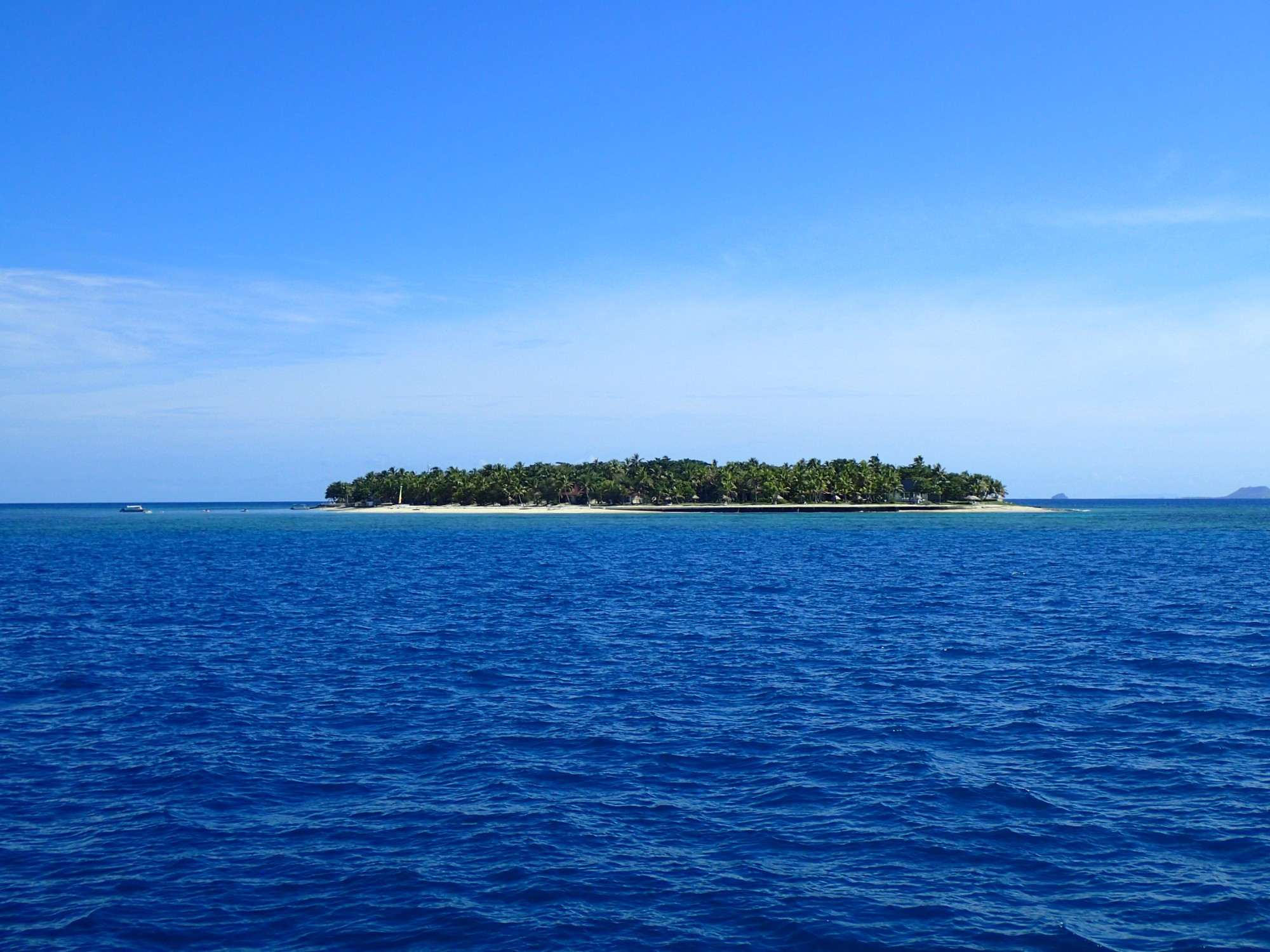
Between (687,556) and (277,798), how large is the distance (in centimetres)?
8349

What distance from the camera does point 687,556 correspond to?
104m

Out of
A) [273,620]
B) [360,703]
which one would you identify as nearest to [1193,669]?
[360,703]

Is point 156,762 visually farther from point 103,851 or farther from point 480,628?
point 480,628

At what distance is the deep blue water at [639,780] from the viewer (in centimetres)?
1570

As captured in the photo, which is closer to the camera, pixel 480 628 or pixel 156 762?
pixel 156 762

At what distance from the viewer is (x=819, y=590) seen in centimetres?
6581

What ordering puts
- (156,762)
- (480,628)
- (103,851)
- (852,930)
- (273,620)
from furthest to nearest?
(273,620)
(480,628)
(156,762)
(103,851)
(852,930)

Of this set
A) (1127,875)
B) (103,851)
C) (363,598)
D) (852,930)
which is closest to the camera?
(852,930)

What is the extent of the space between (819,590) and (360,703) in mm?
41660

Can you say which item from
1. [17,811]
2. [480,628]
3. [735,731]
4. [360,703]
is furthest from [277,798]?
[480,628]

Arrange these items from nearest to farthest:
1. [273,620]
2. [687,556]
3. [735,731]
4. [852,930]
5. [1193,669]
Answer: [852,930], [735,731], [1193,669], [273,620], [687,556]

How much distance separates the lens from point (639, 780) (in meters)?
22.6

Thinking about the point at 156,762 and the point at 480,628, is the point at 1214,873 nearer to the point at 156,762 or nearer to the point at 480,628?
the point at 156,762

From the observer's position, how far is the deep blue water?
51.5 feet
